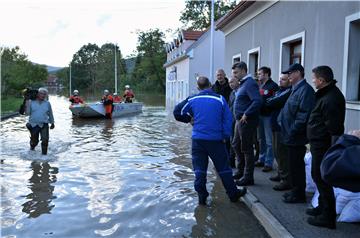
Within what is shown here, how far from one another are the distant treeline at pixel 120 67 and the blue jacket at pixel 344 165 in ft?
220

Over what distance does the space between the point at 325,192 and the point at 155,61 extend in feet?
217

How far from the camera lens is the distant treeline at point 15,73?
124 feet

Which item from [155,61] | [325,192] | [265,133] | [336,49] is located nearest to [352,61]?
[336,49]

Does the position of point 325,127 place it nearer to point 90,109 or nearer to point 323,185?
point 323,185

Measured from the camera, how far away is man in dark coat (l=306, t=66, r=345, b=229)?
4.71 meters

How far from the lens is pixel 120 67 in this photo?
9200 centimetres

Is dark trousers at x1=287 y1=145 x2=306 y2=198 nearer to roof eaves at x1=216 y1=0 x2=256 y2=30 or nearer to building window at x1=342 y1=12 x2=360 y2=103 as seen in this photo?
building window at x1=342 y1=12 x2=360 y2=103

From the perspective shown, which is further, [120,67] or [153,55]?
[120,67]

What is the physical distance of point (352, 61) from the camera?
7570mm

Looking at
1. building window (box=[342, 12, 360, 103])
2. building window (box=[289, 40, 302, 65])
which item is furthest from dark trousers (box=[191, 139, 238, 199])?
building window (box=[289, 40, 302, 65])

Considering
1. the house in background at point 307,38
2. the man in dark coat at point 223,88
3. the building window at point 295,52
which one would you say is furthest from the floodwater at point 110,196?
the building window at point 295,52

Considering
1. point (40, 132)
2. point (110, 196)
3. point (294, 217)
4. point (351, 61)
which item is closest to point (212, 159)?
point (294, 217)

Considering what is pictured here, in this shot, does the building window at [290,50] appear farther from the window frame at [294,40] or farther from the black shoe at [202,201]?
the black shoe at [202,201]

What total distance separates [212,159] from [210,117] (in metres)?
0.60
